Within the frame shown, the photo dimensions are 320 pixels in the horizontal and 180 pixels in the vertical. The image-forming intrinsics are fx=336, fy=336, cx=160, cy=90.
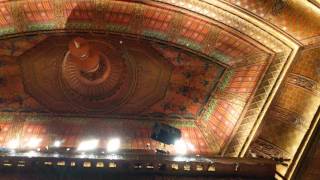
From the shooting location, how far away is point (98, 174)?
25.6 ft

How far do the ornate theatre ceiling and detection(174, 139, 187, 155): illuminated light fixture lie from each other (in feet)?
0.98

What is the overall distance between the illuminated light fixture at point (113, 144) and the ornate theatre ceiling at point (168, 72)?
347 millimetres

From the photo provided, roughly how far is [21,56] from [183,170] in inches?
240

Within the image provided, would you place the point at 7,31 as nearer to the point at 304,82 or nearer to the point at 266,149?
the point at 266,149

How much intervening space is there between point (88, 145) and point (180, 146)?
2788 mm

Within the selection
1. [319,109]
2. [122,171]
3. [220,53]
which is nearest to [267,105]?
[319,109]

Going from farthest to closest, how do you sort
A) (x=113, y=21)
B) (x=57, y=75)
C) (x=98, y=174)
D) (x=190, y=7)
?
(x=57, y=75)
(x=113, y=21)
(x=190, y=7)
(x=98, y=174)

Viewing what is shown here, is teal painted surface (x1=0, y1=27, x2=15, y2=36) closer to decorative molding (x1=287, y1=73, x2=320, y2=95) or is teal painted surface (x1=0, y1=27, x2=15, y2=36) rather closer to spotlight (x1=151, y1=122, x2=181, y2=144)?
spotlight (x1=151, y1=122, x2=181, y2=144)

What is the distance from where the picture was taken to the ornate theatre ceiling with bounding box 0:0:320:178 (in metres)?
8.88

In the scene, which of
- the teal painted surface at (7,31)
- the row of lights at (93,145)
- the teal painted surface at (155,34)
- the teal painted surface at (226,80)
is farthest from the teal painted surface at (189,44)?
the teal painted surface at (7,31)

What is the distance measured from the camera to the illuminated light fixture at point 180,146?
10.1 metres

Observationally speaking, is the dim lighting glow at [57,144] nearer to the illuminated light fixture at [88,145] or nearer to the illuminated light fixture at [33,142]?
the illuminated light fixture at [33,142]

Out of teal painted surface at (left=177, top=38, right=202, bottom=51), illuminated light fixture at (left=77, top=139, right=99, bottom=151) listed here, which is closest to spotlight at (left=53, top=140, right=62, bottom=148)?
illuminated light fixture at (left=77, top=139, right=99, bottom=151)

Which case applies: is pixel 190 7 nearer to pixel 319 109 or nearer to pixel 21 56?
pixel 319 109
